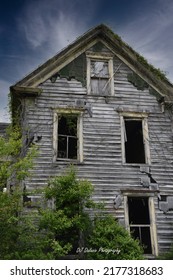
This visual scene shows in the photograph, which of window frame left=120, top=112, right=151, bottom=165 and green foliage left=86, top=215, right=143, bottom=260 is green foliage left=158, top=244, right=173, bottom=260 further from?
window frame left=120, top=112, right=151, bottom=165

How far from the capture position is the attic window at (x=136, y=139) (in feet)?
38.5

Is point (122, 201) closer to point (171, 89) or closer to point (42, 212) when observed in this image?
point (42, 212)

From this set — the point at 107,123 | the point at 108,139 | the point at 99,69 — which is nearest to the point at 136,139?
the point at 107,123

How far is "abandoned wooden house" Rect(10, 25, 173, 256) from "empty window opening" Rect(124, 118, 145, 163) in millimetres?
82

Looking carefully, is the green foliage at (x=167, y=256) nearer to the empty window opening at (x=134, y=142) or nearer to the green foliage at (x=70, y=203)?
the green foliage at (x=70, y=203)

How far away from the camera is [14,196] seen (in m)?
8.11

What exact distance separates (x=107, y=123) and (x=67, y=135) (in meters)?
1.38

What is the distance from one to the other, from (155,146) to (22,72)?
4957 mm

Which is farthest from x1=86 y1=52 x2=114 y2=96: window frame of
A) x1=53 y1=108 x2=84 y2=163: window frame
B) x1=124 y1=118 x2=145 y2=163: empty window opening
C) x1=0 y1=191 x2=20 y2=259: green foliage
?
x1=0 y1=191 x2=20 y2=259: green foliage

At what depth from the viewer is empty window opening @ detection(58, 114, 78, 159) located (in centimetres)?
1166

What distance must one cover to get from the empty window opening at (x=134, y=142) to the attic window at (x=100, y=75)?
139 cm

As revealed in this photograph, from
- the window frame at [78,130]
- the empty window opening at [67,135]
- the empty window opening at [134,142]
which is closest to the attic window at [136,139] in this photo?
the empty window opening at [134,142]

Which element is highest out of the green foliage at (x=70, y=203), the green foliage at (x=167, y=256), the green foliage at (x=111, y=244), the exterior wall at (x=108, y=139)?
the exterior wall at (x=108, y=139)
